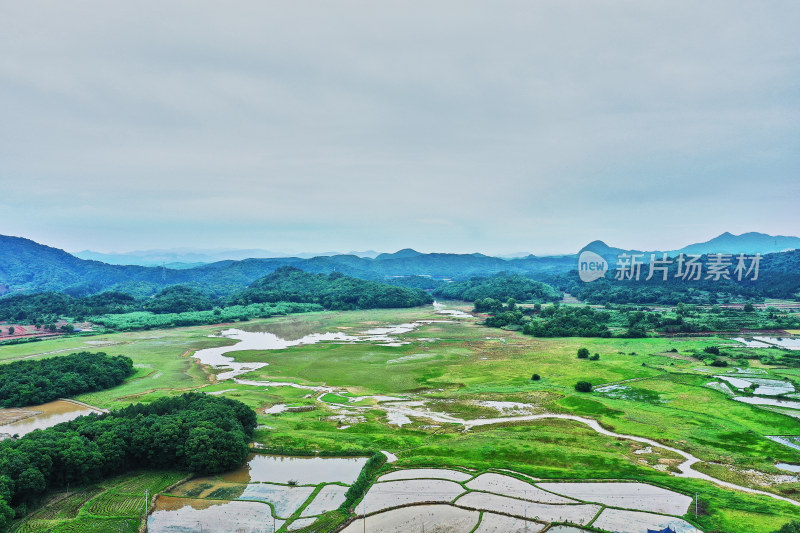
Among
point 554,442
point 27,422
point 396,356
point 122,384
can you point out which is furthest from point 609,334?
point 27,422

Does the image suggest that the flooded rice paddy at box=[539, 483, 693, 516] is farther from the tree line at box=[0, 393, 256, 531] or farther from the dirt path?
the tree line at box=[0, 393, 256, 531]

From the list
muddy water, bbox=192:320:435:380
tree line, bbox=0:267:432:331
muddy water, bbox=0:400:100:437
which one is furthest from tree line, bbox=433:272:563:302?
muddy water, bbox=0:400:100:437

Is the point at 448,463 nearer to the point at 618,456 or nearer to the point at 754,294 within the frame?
the point at 618,456

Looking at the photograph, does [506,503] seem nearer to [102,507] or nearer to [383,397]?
[102,507]

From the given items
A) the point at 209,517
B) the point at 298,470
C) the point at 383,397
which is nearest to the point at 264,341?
the point at 383,397

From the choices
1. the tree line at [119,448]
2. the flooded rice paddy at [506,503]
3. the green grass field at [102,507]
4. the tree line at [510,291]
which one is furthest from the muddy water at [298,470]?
the tree line at [510,291]
